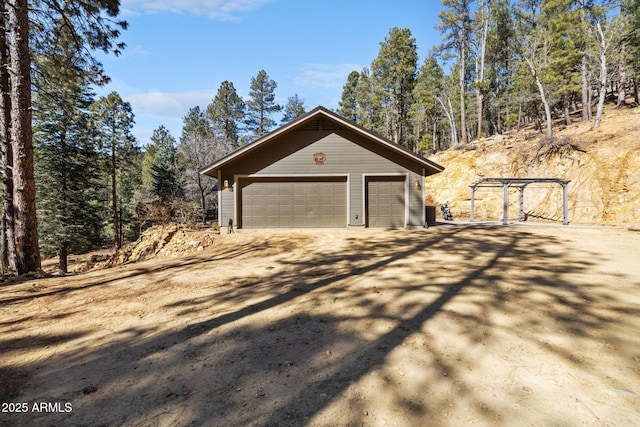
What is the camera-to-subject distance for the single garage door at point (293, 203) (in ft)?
43.8

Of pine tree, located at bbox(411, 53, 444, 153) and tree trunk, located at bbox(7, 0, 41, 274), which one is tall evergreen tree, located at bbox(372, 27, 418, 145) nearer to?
pine tree, located at bbox(411, 53, 444, 153)

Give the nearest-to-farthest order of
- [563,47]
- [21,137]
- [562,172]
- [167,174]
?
[21,137], [562,172], [563,47], [167,174]

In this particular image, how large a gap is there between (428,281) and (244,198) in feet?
32.1

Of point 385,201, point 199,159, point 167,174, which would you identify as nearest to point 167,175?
point 167,174

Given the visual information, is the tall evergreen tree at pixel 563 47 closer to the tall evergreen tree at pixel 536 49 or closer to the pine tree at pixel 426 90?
the tall evergreen tree at pixel 536 49

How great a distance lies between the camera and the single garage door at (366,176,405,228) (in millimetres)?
13562

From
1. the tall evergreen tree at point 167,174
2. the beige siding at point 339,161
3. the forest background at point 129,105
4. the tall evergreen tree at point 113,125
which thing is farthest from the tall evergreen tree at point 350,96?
the beige siding at point 339,161

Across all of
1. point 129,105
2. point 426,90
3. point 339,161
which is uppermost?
point 426,90

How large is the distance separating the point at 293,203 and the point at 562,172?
17.4 metres

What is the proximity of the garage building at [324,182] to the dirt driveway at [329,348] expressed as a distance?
702 centimetres

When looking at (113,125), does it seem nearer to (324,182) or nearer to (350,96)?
(324,182)

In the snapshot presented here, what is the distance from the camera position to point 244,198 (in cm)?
1336

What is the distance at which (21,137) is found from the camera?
716cm

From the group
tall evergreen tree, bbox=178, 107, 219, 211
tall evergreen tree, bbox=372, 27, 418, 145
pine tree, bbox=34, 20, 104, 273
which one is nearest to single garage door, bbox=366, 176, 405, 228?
tall evergreen tree, bbox=178, 107, 219, 211
